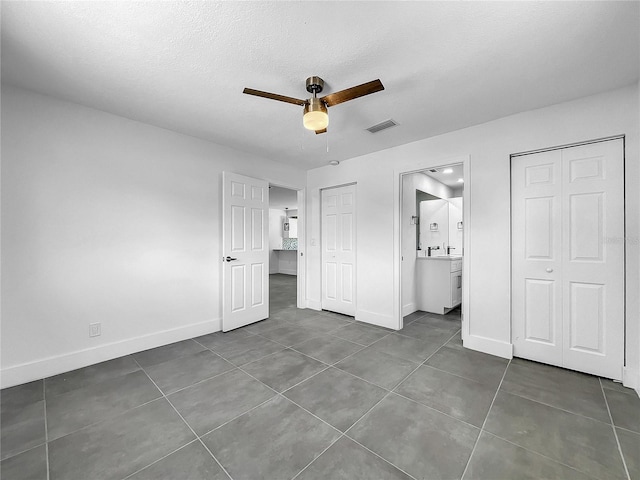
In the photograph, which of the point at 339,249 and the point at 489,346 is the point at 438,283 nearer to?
the point at 489,346

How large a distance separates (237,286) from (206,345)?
2.84ft

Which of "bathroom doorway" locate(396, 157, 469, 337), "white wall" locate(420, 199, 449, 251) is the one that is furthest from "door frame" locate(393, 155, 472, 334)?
"white wall" locate(420, 199, 449, 251)

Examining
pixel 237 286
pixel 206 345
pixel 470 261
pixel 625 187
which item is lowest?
pixel 206 345

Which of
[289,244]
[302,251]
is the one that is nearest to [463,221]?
[302,251]

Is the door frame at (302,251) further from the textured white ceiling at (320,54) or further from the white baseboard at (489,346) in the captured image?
the white baseboard at (489,346)

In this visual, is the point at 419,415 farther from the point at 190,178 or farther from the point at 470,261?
the point at 190,178

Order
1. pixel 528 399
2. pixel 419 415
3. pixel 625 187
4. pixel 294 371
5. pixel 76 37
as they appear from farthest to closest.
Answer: pixel 294 371, pixel 625 187, pixel 528 399, pixel 419 415, pixel 76 37

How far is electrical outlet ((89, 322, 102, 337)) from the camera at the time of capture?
2.64 m

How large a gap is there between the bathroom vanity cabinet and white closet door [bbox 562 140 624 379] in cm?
180

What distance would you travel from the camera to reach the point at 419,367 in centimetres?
257

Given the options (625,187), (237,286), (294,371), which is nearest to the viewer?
(625,187)

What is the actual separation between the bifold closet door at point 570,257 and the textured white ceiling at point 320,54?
0.68 m

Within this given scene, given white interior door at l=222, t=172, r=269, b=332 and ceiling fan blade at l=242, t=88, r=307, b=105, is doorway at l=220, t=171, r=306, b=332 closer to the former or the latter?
white interior door at l=222, t=172, r=269, b=332

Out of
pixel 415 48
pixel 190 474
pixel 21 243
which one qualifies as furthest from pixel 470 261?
pixel 21 243
